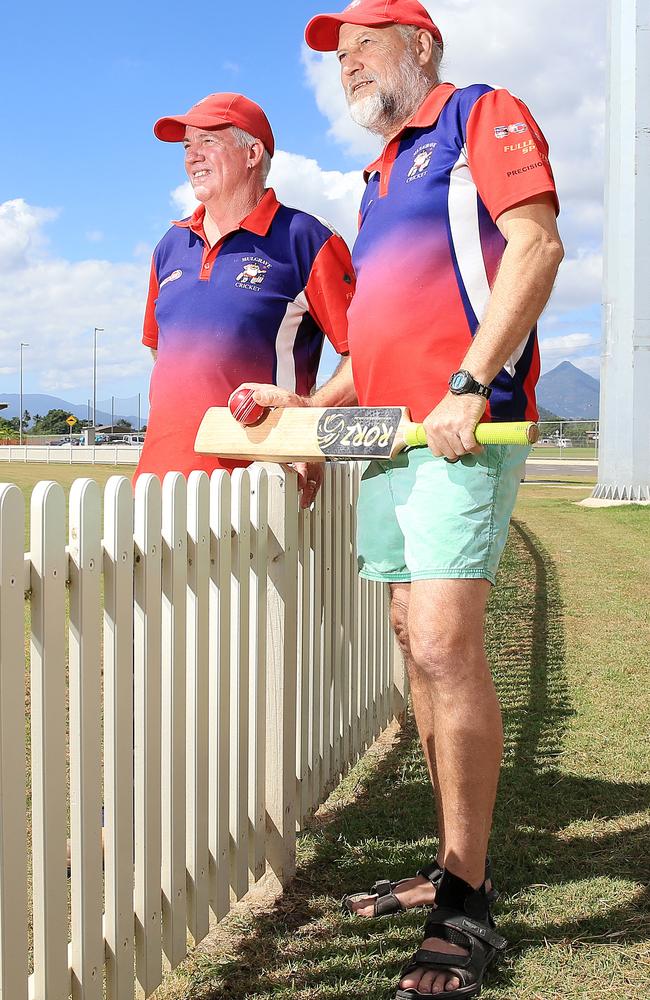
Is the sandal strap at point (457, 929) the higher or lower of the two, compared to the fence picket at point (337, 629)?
lower

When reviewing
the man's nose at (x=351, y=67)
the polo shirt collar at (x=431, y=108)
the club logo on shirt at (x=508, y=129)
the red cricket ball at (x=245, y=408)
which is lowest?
the red cricket ball at (x=245, y=408)

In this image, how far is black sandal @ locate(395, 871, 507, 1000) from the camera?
2.40m

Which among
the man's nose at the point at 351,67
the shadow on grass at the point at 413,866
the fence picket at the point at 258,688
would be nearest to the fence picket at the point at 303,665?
the shadow on grass at the point at 413,866

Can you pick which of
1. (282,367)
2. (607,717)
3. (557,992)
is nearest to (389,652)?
(607,717)

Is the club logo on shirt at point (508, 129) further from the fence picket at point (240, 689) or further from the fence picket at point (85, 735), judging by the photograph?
the fence picket at point (85, 735)

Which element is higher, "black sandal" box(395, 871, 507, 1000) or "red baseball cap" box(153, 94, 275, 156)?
"red baseball cap" box(153, 94, 275, 156)

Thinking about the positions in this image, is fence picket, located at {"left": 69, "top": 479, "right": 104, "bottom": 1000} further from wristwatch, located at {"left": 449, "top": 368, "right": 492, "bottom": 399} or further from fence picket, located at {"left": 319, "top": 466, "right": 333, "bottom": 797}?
fence picket, located at {"left": 319, "top": 466, "right": 333, "bottom": 797}

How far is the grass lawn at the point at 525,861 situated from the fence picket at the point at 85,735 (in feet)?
1.63

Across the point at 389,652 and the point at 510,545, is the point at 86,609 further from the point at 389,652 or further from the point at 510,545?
the point at 510,545

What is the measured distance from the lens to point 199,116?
10.0 ft

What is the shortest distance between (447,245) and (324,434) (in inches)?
23.8

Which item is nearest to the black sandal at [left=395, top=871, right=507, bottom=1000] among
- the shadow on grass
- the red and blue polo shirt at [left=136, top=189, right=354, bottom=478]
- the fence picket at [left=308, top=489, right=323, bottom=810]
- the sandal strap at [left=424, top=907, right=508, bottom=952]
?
the sandal strap at [left=424, top=907, right=508, bottom=952]

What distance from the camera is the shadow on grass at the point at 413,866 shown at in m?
2.54

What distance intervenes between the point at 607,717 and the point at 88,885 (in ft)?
11.5
